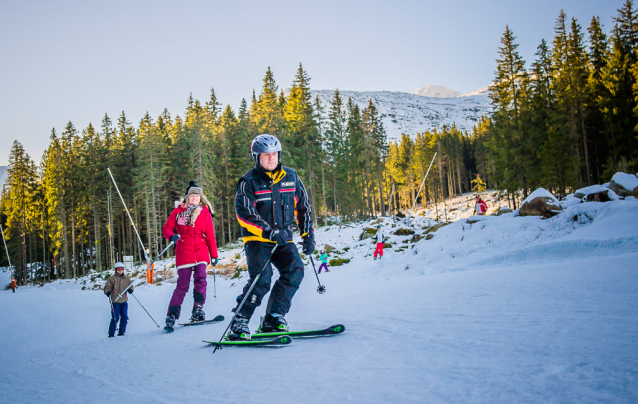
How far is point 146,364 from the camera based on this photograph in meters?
2.79

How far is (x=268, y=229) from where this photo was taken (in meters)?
3.36

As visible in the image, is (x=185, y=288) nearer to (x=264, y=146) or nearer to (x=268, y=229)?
(x=268, y=229)

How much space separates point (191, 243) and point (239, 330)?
2.70 meters

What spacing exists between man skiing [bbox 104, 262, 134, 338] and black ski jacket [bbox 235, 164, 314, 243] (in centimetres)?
493

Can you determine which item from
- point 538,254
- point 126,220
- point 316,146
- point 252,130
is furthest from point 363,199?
point 538,254

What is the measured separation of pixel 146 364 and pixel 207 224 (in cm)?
322

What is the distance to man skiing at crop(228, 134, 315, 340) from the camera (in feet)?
11.1

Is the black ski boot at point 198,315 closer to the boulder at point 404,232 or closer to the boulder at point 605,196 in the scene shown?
the boulder at point 605,196

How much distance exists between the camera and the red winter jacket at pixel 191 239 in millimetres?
5508

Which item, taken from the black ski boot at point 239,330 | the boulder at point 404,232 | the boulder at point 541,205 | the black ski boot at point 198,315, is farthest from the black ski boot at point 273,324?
the boulder at point 404,232

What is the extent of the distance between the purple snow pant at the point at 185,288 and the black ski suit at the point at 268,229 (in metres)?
2.23

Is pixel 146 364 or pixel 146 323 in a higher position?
pixel 146 364

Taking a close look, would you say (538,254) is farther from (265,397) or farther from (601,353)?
(265,397)

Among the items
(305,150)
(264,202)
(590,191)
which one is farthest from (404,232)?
(264,202)
